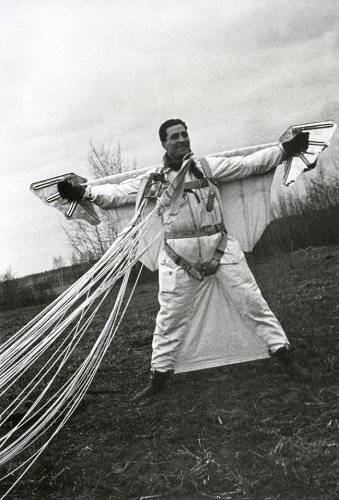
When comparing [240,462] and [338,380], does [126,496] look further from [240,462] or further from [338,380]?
[338,380]

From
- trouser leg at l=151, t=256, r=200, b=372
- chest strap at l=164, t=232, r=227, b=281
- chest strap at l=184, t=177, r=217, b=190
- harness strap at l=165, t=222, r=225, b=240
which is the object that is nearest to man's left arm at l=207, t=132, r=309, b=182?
chest strap at l=184, t=177, r=217, b=190

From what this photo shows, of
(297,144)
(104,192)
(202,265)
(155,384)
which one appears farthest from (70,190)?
(297,144)

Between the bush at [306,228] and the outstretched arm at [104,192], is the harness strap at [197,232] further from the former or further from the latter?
the bush at [306,228]

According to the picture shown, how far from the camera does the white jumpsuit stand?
157 inches

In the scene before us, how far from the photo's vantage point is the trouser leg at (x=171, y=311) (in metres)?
4.05

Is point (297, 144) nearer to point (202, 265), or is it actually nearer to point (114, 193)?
point (202, 265)

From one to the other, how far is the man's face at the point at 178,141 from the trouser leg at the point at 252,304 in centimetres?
91

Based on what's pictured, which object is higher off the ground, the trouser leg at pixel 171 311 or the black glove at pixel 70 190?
the black glove at pixel 70 190

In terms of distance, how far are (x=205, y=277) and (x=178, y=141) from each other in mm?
1065

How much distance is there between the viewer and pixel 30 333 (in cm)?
292

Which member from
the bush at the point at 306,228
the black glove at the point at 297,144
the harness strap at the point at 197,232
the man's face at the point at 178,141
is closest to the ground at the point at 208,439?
the harness strap at the point at 197,232

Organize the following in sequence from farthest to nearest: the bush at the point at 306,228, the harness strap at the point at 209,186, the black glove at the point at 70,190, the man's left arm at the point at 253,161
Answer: the bush at the point at 306,228 < the black glove at the point at 70,190 < the man's left arm at the point at 253,161 < the harness strap at the point at 209,186

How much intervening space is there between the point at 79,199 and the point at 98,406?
1.66m

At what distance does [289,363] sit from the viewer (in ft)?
12.9
